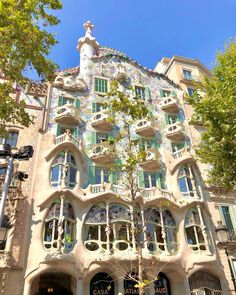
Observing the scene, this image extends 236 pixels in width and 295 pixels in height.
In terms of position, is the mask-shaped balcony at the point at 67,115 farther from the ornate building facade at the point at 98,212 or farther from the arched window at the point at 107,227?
the arched window at the point at 107,227

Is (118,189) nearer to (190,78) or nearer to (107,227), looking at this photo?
(107,227)

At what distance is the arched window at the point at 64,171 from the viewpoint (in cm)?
1855

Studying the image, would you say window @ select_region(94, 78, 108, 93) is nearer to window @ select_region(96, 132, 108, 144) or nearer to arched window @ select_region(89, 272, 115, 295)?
window @ select_region(96, 132, 108, 144)

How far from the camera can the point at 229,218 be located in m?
21.2

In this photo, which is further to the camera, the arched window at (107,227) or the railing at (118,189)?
the railing at (118,189)

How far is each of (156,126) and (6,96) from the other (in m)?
15.4

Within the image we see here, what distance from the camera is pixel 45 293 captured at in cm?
1823

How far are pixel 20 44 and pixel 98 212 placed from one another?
37.3 ft

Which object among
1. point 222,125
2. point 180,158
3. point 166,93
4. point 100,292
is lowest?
point 100,292

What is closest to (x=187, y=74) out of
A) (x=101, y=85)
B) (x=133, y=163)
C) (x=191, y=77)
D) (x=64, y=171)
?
(x=191, y=77)

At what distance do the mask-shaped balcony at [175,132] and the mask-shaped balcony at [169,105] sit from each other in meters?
2.36

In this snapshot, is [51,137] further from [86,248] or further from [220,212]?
[220,212]

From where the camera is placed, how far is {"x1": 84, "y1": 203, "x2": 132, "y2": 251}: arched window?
17.2 metres

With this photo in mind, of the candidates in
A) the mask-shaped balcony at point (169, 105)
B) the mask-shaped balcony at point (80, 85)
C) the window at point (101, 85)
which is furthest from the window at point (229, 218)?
the mask-shaped balcony at point (80, 85)
